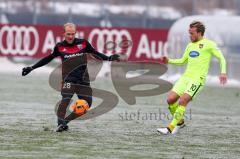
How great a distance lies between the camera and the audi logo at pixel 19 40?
32.1 m

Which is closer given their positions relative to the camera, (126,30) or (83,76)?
(83,76)

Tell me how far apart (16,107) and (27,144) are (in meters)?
6.06

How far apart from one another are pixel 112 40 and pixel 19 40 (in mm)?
3624

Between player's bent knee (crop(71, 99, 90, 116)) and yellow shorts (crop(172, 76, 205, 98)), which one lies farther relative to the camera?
player's bent knee (crop(71, 99, 90, 116))

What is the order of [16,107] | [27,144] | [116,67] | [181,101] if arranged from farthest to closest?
[116,67] → [16,107] → [181,101] → [27,144]

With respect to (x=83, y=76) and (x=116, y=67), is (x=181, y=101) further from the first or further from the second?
(x=116, y=67)

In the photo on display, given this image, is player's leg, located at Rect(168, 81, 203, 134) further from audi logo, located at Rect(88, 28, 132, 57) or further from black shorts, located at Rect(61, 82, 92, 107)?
audi logo, located at Rect(88, 28, 132, 57)

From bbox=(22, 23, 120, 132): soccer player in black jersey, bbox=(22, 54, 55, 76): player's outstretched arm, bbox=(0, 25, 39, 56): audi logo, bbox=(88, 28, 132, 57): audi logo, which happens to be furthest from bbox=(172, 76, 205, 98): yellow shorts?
bbox=(0, 25, 39, 56): audi logo

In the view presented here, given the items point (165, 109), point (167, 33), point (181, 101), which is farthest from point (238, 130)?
point (167, 33)

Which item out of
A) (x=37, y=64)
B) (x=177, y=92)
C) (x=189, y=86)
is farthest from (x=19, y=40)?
(x=189, y=86)

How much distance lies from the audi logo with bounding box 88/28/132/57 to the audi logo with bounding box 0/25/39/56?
2.17m

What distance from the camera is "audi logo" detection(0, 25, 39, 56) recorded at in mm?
32094

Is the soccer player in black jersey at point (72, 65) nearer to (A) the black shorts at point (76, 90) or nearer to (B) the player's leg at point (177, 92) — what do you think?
(A) the black shorts at point (76, 90)

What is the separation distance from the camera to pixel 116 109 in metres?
18.7
